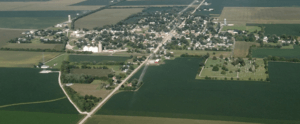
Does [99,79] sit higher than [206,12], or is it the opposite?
[206,12]

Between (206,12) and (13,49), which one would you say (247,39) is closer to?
(206,12)

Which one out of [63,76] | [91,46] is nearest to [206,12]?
[91,46]

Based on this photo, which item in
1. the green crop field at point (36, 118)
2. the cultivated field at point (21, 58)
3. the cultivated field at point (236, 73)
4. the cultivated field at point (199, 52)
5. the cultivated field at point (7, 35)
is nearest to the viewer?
the green crop field at point (36, 118)

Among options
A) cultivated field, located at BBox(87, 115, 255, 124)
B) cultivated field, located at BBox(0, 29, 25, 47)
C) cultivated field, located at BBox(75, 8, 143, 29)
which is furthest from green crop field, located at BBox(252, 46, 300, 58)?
cultivated field, located at BBox(0, 29, 25, 47)

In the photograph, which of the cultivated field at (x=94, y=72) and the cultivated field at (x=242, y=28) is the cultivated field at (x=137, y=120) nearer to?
the cultivated field at (x=94, y=72)

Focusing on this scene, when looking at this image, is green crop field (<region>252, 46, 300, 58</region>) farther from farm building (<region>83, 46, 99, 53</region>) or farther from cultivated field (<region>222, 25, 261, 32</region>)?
farm building (<region>83, 46, 99, 53</region>)

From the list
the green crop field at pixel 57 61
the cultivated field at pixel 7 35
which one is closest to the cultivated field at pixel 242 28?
the green crop field at pixel 57 61
